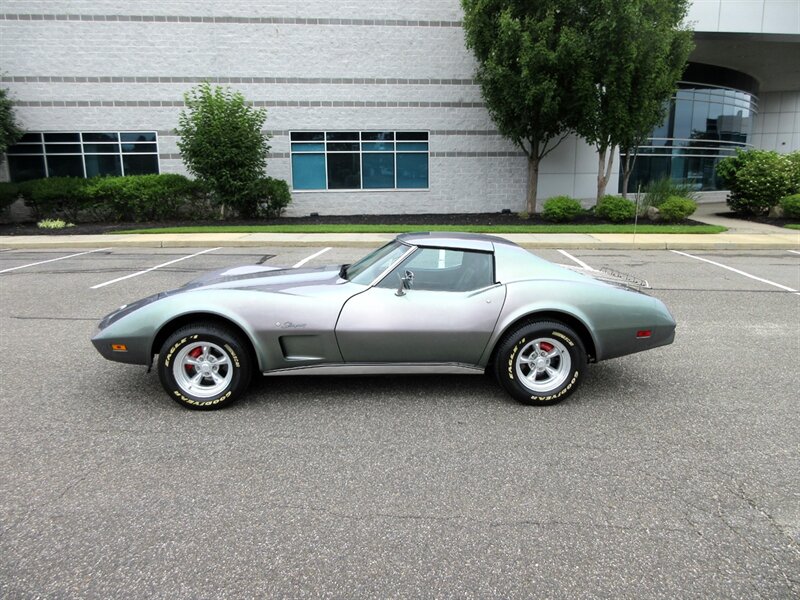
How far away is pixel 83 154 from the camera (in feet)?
68.0

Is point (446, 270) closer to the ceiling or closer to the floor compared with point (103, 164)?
closer to the floor

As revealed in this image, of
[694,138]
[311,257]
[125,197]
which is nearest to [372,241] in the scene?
[311,257]

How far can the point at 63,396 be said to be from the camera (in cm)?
463

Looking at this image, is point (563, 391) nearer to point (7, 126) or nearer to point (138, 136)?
point (138, 136)

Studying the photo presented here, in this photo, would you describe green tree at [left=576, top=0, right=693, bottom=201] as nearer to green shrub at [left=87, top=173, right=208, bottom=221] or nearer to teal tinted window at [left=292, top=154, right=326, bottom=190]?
teal tinted window at [left=292, top=154, right=326, bottom=190]

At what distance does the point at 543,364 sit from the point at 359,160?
58.7 feet

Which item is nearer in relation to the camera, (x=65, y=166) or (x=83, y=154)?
(x=83, y=154)

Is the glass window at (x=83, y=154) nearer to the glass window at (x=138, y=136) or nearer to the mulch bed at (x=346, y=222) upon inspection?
the glass window at (x=138, y=136)

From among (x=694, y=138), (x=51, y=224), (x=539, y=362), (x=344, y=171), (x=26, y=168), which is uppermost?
(x=694, y=138)

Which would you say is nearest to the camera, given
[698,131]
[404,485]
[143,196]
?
[404,485]

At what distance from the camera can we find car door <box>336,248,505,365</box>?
432 centimetres

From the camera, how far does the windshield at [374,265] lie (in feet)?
15.0

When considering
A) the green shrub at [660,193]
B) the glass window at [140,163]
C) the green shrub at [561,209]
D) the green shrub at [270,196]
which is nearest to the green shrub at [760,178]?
the green shrub at [660,193]

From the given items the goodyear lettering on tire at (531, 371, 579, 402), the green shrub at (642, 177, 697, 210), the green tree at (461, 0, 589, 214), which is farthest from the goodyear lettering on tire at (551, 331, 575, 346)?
the green shrub at (642, 177, 697, 210)
